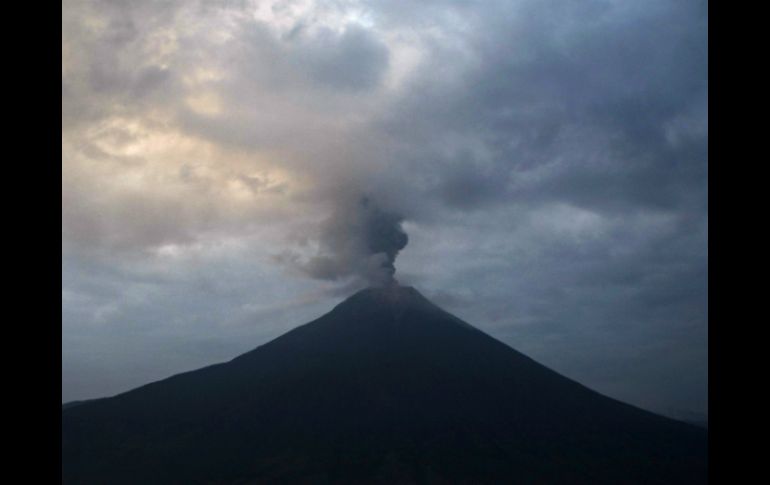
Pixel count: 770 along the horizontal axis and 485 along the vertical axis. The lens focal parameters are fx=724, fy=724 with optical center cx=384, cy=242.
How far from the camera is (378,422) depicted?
83000 mm

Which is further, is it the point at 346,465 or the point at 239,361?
the point at 239,361

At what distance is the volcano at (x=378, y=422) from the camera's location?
6956 centimetres

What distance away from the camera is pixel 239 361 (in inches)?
4077

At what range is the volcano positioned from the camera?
228 feet
